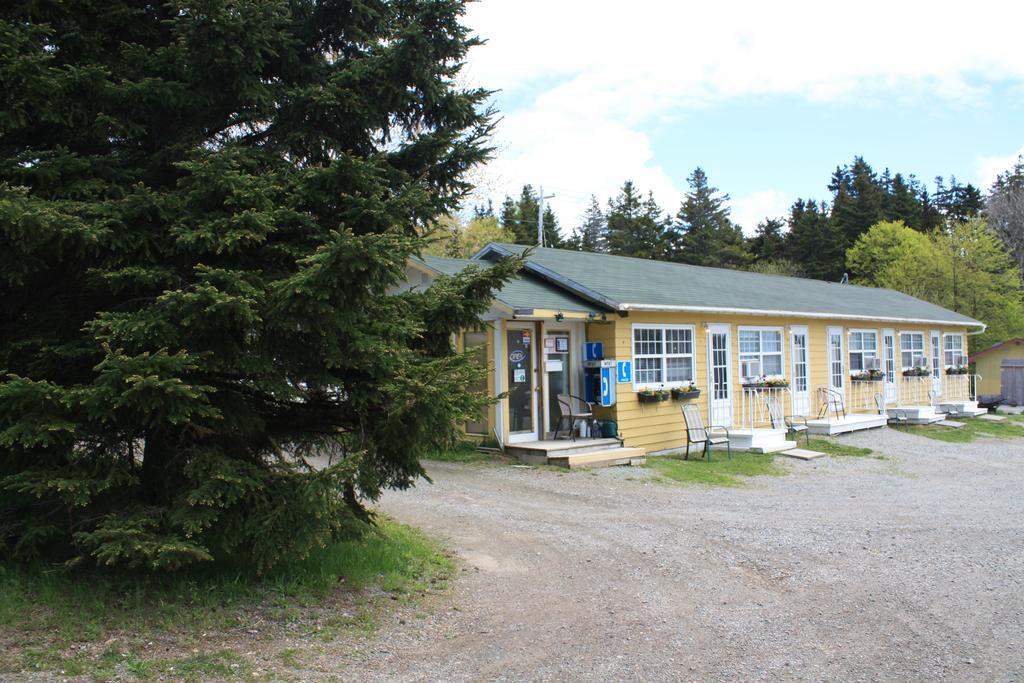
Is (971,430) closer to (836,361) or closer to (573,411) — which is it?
(836,361)

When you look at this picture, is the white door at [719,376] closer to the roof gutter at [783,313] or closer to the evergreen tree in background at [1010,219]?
the roof gutter at [783,313]

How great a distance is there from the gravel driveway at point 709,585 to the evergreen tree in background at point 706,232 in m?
47.5

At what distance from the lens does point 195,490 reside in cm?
476

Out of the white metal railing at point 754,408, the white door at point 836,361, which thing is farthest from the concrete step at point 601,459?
the white door at point 836,361

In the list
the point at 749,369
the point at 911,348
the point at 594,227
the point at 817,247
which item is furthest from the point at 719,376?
the point at 594,227

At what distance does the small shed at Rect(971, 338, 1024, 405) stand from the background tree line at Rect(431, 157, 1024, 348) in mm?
6128

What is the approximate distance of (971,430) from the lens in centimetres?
2073

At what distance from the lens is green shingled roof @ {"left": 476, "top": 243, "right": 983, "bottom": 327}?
48.3 feet

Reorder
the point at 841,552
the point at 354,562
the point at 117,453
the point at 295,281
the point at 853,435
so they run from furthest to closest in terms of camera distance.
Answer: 1. the point at 853,435
2. the point at 841,552
3. the point at 354,562
4. the point at 117,453
5. the point at 295,281

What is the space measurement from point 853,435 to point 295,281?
16910 millimetres

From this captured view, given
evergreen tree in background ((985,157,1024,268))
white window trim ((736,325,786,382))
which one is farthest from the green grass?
evergreen tree in background ((985,157,1024,268))

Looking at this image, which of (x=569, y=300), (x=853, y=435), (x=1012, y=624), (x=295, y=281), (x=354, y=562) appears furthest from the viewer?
(x=853, y=435)

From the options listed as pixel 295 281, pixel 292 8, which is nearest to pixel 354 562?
pixel 295 281

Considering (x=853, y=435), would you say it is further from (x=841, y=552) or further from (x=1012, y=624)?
(x=1012, y=624)
